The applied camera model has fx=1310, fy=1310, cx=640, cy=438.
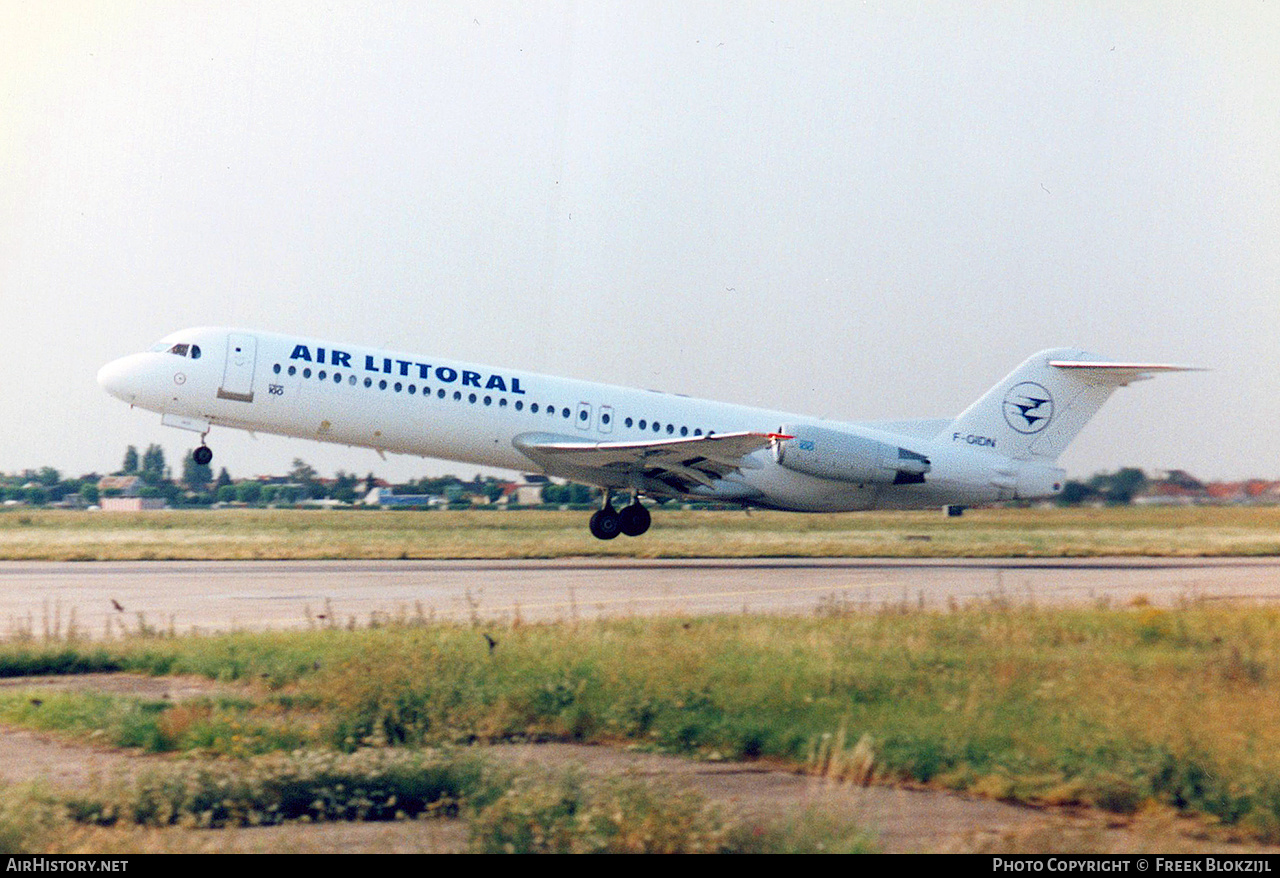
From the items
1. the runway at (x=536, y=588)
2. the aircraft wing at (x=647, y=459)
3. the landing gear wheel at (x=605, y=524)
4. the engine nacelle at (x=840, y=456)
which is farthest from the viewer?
the landing gear wheel at (x=605, y=524)

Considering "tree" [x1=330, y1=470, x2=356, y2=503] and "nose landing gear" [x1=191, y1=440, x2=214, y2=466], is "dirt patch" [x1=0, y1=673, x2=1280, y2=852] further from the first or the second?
"tree" [x1=330, y1=470, x2=356, y2=503]

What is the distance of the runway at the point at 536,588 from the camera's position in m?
16.9

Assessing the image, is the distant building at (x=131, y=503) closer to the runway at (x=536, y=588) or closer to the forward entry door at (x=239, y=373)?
the runway at (x=536, y=588)

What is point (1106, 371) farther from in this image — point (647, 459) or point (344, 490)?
point (344, 490)

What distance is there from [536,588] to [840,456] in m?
10.0

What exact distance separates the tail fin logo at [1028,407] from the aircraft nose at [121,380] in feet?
63.2

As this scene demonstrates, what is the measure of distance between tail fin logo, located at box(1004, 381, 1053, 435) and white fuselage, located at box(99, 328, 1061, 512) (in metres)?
0.87

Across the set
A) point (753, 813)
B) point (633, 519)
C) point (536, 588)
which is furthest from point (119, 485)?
point (753, 813)

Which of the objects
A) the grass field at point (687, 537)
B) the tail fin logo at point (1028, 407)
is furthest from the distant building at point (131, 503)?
the tail fin logo at point (1028, 407)

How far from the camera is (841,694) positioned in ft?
33.3

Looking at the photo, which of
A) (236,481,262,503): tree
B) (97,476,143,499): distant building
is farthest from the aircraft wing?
(97,476,143,499): distant building

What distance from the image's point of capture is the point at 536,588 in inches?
826

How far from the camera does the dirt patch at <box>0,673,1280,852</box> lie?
646cm
